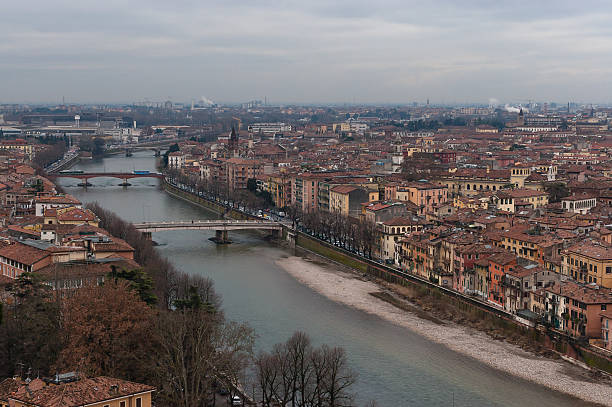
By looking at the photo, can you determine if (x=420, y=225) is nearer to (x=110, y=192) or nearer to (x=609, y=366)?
(x=609, y=366)

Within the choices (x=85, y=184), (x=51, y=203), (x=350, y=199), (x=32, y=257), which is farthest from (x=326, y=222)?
(x=85, y=184)

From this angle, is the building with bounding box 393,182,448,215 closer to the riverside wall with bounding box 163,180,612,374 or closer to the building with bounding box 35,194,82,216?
the riverside wall with bounding box 163,180,612,374

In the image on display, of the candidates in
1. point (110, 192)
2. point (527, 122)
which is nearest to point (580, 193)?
point (110, 192)

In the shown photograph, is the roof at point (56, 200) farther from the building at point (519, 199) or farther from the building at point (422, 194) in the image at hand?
the building at point (519, 199)

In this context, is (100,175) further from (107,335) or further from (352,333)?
(107,335)

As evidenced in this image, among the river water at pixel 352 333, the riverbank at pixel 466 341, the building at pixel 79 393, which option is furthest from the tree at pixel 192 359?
the riverbank at pixel 466 341

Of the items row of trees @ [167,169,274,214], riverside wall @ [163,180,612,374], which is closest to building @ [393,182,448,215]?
riverside wall @ [163,180,612,374]
